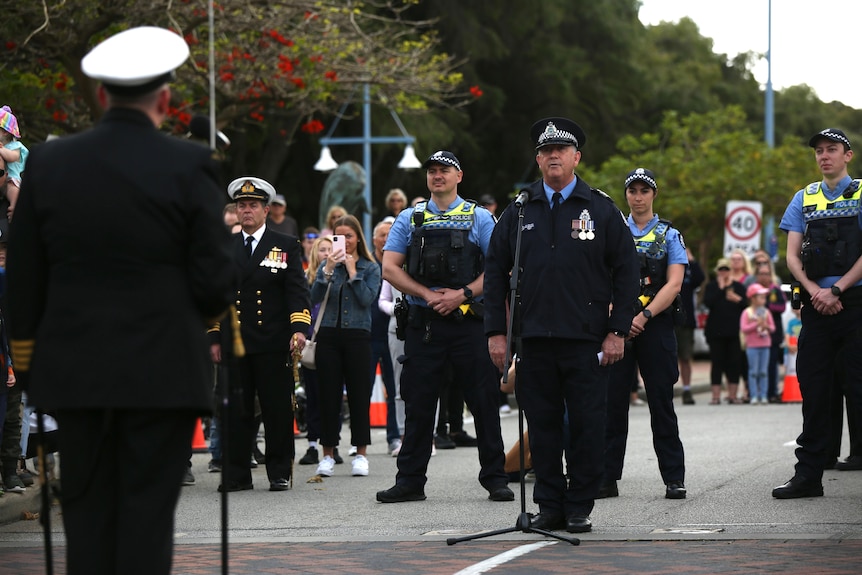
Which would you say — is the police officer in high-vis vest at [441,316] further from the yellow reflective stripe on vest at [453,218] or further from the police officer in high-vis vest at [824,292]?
the police officer in high-vis vest at [824,292]

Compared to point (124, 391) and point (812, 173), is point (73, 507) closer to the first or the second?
point (124, 391)

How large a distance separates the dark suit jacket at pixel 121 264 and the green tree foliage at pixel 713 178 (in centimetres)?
3184

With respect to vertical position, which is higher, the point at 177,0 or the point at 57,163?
the point at 177,0

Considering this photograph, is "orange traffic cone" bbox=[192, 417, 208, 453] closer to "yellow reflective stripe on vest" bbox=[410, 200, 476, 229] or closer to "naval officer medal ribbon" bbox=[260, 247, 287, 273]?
"naval officer medal ribbon" bbox=[260, 247, 287, 273]

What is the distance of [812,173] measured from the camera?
123 feet

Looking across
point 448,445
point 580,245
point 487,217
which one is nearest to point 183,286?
point 580,245

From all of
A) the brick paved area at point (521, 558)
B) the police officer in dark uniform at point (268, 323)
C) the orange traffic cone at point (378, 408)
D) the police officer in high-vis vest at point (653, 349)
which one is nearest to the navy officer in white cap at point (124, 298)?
the brick paved area at point (521, 558)

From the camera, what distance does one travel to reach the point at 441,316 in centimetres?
1023

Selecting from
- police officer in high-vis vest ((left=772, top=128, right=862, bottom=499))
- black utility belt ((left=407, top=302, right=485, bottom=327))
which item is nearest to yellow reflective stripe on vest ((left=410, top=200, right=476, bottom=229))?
black utility belt ((left=407, top=302, right=485, bottom=327))

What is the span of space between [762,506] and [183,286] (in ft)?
18.5

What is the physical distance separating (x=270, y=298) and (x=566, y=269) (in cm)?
339

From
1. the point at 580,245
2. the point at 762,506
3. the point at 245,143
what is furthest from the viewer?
the point at 245,143

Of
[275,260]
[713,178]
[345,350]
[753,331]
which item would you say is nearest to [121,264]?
[275,260]

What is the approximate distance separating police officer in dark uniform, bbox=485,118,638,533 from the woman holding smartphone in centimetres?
378
